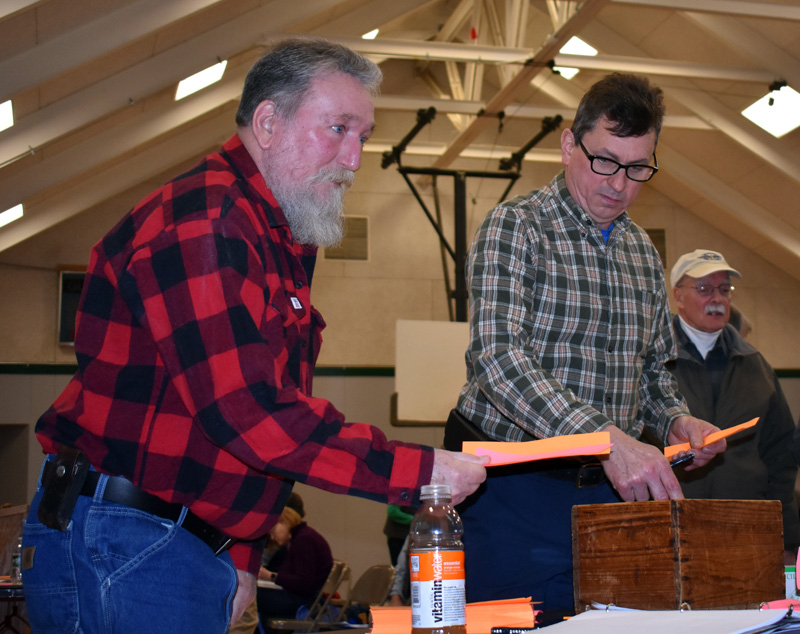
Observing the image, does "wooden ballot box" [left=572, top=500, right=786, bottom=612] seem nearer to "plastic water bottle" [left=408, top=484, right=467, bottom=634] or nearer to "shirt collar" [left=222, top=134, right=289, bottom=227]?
"plastic water bottle" [left=408, top=484, right=467, bottom=634]

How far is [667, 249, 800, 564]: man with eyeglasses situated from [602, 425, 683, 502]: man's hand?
1.52 metres

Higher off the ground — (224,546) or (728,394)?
(728,394)

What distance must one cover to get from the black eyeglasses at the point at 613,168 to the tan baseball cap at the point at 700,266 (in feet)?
5.11

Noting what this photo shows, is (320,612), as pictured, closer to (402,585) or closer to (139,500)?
(402,585)

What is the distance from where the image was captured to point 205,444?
1177 millimetres

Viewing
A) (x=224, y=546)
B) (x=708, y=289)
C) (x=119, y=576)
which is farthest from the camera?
(x=708, y=289)

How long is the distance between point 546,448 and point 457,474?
0.44ft

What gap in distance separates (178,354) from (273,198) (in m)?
0.32

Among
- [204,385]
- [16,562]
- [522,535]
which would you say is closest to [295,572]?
[16,562]

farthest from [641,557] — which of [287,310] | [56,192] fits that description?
[56,192]

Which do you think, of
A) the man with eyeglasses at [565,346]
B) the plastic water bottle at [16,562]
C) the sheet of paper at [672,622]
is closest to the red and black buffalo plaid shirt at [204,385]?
the sheet of paper at [672,622]

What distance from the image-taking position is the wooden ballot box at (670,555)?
47.3 inches

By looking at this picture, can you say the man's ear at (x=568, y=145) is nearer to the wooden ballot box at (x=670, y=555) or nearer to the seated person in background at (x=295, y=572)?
the wooden ballot box at (x=670, y=555)

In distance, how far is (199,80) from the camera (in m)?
7.08
